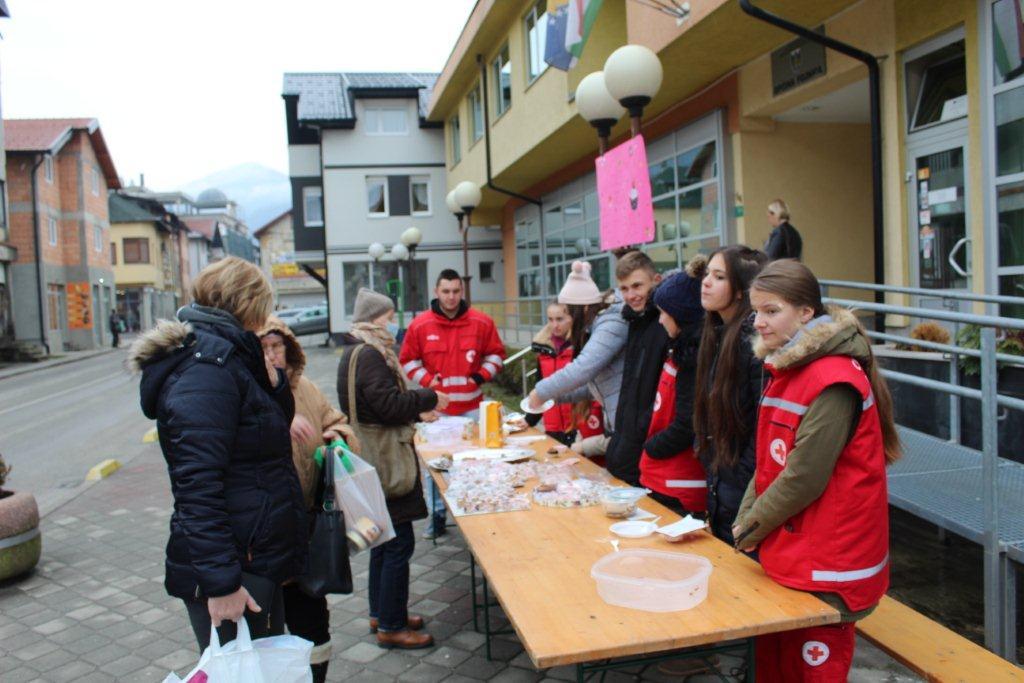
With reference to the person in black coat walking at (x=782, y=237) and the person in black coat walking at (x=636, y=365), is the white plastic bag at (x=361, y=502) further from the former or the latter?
the person in black coat walking at (x=782, y=237)

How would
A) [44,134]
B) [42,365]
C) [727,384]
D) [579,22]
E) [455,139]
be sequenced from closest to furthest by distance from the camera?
[727,384], [579,22], [455,139], [42,365], [44,134]

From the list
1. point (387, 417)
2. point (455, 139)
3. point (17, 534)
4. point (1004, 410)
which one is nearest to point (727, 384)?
point (387, 417)

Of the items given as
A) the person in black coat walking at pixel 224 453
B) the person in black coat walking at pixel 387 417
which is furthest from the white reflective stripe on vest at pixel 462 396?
the person in black coat walking at pixel 224 453

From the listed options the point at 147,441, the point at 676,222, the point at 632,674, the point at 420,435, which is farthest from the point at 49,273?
the point at 632,674

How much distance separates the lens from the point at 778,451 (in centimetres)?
Result: 252

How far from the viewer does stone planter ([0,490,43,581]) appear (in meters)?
5.20

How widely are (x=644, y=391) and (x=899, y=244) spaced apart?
513 cm

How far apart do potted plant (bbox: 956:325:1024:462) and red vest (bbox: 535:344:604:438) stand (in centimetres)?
247

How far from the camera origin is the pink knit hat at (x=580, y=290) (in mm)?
4867

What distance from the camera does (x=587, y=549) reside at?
9.37 feet

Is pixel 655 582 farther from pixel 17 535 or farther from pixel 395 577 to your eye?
pixel 17 535

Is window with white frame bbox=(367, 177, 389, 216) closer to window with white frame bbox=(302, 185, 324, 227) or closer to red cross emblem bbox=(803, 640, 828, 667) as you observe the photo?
window with white frame bbox=(302, 185, 324, 227)

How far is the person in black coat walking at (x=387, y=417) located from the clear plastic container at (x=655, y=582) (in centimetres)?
179

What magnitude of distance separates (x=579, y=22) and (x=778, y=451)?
596cm
